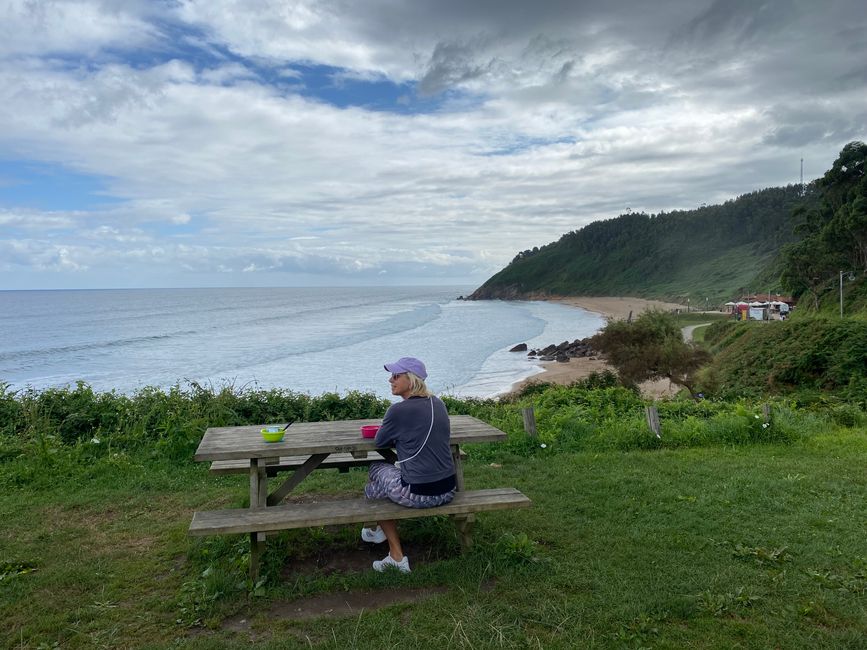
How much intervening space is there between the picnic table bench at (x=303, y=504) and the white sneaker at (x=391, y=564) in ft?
1.11

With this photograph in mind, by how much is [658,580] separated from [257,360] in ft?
115

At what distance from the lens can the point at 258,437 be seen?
15.6 ft

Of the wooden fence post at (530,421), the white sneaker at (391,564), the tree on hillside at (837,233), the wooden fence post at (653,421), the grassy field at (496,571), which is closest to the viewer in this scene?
the grassy field at (496,571)

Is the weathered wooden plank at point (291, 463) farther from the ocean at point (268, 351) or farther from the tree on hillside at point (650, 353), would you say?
the tree on hillside at point (650, 353)

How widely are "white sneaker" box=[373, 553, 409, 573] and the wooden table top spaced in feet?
2.52

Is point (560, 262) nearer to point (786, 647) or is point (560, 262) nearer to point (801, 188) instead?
point (801, 188)

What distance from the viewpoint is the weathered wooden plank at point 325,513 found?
396 centimetres

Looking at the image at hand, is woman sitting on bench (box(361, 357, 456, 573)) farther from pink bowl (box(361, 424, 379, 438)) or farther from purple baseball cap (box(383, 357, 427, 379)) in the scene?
pink bowl (box(361, 424, 379, 438))

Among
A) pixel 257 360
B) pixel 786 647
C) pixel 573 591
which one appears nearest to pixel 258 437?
pixel 573 591

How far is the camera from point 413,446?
424 cm

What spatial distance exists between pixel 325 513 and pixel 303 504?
41 centimetres

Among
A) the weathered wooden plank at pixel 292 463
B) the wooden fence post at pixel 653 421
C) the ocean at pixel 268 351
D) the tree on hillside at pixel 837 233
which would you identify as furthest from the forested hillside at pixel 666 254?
the weathered wooden plank at pixel 292 463

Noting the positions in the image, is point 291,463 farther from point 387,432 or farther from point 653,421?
point 653,421

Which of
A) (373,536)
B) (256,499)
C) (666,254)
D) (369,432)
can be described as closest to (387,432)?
(369,432)
